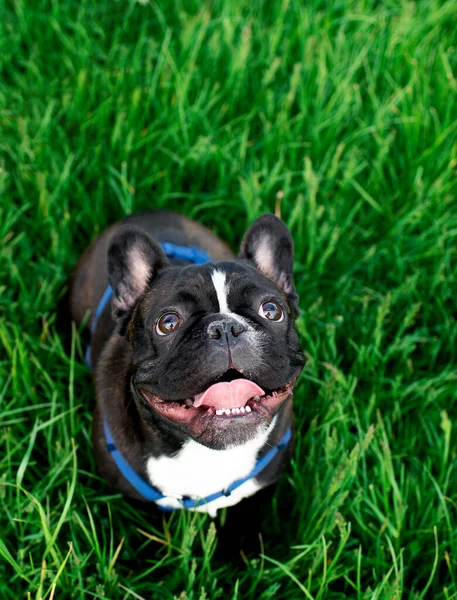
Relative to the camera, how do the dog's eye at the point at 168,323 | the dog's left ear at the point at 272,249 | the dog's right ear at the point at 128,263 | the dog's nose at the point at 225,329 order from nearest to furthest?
the dog's nose at the point at 225,329
the dog's eye at the point at 168,323
the dog's right ear at the point at 128,263
the dog's left ear at the point at 272,249

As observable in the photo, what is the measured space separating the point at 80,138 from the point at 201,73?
882mm

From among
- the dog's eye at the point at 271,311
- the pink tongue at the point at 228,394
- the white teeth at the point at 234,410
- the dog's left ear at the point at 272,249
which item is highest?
the dog's left ear at the point at 272,249

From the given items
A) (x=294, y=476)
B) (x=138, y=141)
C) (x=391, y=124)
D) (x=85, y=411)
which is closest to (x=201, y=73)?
(x=138, y=141)

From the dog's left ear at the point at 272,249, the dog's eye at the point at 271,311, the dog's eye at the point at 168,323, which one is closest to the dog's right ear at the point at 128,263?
the dog's eye at the point at 168,323

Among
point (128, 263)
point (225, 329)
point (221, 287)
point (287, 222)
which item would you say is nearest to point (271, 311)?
point (221, 287)

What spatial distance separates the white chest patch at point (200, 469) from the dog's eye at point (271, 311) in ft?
1.33

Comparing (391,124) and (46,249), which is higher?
(391,124)

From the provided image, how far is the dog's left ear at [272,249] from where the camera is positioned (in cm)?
312

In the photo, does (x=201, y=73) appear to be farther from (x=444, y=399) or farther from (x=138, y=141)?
(x=444, y=399)

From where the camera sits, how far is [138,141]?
14.1ft

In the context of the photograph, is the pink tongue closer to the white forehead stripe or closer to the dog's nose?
the dog's nose

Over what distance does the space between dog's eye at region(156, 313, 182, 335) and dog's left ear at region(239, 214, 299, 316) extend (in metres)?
0.55

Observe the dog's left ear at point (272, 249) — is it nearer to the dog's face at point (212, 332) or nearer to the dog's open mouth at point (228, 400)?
the dog's face at point (212, 332)

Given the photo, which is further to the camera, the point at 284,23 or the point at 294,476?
the point at 284,23
